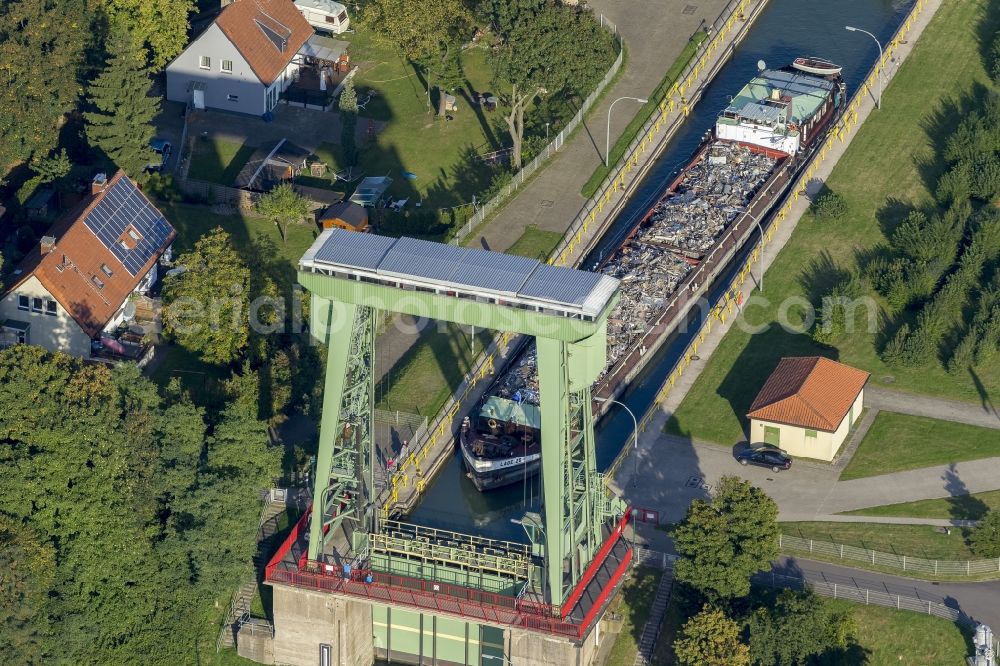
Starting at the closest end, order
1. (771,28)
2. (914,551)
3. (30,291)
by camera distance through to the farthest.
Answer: (914,551)
(30,291)
(771,28)

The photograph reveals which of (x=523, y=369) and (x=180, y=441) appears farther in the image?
(x=523, y=369)

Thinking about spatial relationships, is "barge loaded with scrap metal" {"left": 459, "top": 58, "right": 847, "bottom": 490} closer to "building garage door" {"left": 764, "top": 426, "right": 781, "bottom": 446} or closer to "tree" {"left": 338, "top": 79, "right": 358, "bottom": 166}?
"building garage door" {"left": 764, "top": 426, "right": 781, "bottom": 446}

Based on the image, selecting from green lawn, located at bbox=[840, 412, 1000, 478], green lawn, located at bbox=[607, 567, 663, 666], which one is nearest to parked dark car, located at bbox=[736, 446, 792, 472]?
green lawn, located at bbox=[840, 412, 1000, 478]

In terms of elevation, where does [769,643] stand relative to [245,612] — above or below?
above

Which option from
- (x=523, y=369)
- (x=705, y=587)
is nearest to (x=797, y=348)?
(x=523, y=369)

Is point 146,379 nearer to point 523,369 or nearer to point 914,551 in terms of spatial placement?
point 523,369

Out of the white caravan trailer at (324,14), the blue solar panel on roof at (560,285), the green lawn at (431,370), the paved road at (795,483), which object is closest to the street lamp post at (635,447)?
the paved road at (795,483)

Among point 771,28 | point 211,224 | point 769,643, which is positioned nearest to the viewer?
point 769,643
